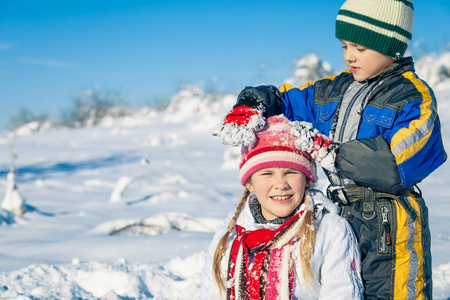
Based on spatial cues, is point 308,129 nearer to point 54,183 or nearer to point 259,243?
point 259,243

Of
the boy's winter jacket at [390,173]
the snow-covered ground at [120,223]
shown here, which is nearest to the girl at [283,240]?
the boy's winter jacket at [390,173]

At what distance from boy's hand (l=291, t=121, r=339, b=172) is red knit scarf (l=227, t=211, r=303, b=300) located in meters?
0.24

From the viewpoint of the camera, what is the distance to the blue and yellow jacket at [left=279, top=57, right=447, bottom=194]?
1.57 m

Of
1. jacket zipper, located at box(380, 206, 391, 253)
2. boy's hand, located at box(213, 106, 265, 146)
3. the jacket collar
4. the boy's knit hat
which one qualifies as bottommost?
jacket zipper, located at box(380, 206, 391, 253)

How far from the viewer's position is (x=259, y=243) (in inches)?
65.8

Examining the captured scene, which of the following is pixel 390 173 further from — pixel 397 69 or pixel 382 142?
pixel 397 69

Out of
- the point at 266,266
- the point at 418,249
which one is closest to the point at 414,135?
the point at 418,249

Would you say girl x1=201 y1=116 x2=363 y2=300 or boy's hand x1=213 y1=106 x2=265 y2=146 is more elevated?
boy's hand x1=213 y1=106 x2=265 y2=146

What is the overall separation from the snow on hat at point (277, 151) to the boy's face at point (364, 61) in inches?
16.0

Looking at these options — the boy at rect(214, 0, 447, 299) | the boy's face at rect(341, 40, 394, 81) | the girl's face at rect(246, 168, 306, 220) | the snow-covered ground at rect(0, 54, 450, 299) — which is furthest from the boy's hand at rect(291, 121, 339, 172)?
the snow-covered ground at rect(0, 54, 450, 299)

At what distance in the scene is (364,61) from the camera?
181 centimetres

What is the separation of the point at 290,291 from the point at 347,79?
1013 millimetres

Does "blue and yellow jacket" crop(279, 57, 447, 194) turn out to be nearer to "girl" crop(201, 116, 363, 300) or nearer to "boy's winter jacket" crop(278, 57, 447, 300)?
"boy's winter jacket" crop(278, 57, 447, 300)

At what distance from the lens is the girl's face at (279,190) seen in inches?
67.6
